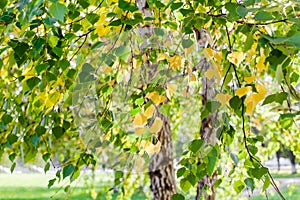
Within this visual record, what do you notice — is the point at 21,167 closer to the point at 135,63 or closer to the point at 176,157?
the point at 176,157

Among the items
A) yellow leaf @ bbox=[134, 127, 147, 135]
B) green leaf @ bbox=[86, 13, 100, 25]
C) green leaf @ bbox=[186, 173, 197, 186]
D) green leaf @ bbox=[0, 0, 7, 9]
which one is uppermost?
green leaf @ bbox=[0, 0, 7, 9]

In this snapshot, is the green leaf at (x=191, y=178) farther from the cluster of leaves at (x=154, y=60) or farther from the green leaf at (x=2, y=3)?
the green leaf at (x=2, y=3)

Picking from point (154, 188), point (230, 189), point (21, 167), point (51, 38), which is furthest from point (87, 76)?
point (230, 189)

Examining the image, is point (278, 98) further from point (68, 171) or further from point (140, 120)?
point (68, 171)

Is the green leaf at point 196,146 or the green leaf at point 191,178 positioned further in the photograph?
the green leaf at point 191,178

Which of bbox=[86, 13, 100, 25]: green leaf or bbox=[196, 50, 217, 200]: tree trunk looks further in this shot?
bbox=[196, 50, 217, 200]: tree trunk

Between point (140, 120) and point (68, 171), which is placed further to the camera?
point (68, 171)

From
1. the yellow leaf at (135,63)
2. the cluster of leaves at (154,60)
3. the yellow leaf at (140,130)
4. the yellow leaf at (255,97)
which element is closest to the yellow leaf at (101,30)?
the cluster of leaves at (154,60)

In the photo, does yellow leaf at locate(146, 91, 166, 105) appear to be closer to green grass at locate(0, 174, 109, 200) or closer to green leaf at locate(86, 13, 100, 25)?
green leaf at locate(86, 13, 100, 25)

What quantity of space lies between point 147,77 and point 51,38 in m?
0.40

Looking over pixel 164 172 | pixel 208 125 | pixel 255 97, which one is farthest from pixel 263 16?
pixel 164 172

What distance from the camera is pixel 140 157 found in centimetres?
87

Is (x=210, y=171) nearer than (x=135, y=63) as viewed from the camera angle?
Yes

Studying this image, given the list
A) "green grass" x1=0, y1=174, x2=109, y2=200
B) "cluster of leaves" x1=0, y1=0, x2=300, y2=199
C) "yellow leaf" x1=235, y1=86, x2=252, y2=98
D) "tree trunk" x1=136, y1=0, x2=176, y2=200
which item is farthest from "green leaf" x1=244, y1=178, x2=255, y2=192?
"green grass" x1=0, y1=174, x2=109, y2=200
